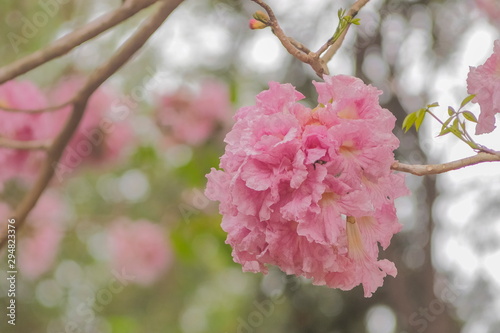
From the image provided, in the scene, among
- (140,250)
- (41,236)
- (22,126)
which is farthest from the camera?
(140,250)

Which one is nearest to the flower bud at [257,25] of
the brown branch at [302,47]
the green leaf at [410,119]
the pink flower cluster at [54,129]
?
the brown branch at [302,47]

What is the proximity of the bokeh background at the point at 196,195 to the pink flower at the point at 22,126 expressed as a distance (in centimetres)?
11

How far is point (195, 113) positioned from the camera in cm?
139

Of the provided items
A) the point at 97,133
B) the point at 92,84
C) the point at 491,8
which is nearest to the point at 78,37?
the point at 92,84

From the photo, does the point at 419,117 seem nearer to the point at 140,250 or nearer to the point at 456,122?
the point at 456,122

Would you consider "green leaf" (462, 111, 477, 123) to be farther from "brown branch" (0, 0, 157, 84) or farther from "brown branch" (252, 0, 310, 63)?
"brown branch" (0, 0, 157, 84)

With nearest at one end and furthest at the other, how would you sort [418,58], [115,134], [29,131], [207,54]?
1. [29,131]
2. [115,134]
3. [418,58]
4. [207,54]

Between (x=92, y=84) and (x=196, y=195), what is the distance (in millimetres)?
732

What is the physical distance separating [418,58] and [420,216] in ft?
1.20

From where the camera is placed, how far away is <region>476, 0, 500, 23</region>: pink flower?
4.59 feet

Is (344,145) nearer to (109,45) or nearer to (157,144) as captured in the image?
(157,144)

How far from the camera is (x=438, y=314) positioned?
1435 millimetres

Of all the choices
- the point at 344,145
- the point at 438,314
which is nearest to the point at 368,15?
the point at 438,314

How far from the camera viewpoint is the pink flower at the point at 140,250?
4.86 ft
